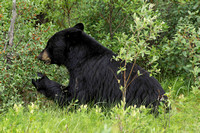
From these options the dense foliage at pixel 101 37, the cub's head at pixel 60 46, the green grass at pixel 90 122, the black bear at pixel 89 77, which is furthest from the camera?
the cub's head at pixel 60 46

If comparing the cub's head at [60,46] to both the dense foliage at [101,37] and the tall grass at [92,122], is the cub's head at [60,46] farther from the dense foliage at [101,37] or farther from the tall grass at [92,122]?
the tall grass at [92,122]

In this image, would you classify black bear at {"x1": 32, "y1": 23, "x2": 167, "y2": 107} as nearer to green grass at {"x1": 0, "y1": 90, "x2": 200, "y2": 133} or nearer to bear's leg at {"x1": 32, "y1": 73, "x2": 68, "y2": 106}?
bear's leg at {"x1": 32, "y1": 73, "x2": 68, "y2": 106}

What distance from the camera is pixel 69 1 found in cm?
582

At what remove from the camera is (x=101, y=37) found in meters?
5.90

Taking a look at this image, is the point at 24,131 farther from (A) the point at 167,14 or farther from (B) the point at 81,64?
(A) the point at 167,14

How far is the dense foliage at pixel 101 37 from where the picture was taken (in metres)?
3.83

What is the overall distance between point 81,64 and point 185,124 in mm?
1771

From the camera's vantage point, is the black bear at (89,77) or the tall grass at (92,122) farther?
the black bear at (89,77)

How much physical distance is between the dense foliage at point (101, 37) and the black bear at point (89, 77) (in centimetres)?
22

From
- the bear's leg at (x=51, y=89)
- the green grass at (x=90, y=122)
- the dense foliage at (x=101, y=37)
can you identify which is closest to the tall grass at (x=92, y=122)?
the green grass at (x=90, y=122)

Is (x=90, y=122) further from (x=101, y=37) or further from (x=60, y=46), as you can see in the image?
(x=101, y=37)

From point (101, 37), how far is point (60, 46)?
1.96 metres

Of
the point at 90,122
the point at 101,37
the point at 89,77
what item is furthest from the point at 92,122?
the point at 101,37

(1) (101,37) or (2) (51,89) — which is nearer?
(2) (51,89)
